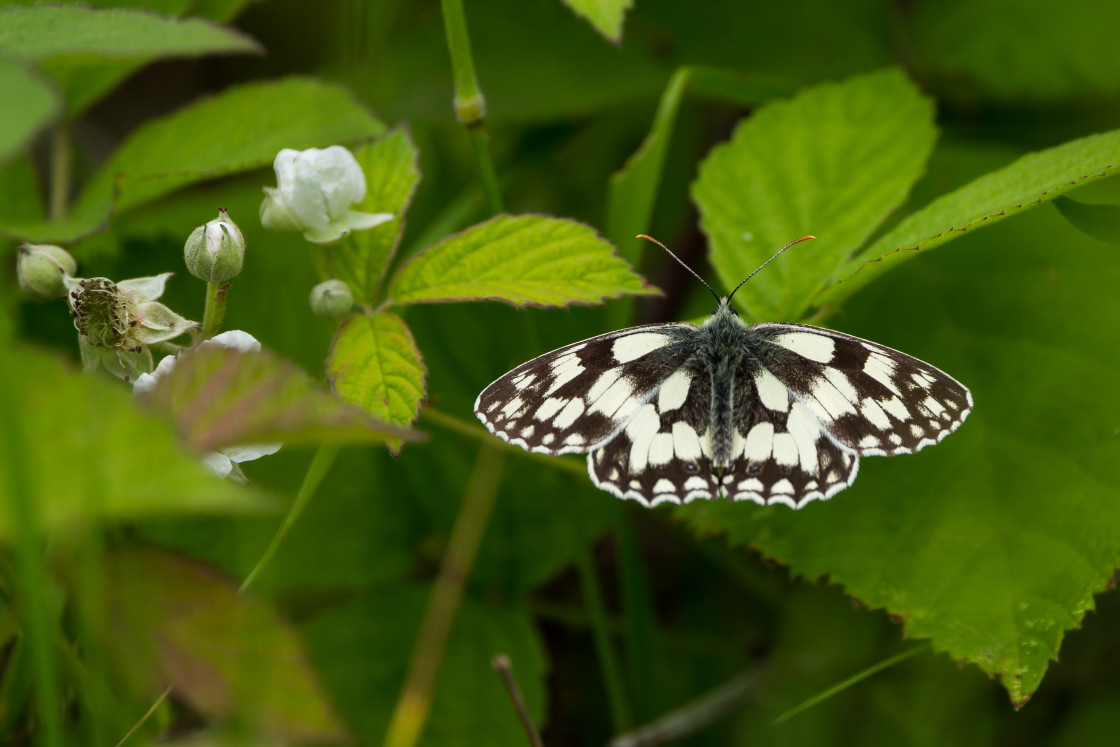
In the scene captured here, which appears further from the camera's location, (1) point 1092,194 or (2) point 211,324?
(1) point 1092,194

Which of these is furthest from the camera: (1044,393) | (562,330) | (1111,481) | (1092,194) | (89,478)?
(562,330)

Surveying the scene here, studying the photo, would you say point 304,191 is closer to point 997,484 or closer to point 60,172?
point 60,172

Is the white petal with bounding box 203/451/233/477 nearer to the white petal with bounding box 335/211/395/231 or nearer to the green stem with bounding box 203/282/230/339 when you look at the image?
the green stem with bounding box 203/282/230/339

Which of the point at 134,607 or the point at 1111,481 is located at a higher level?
the point at 134,607

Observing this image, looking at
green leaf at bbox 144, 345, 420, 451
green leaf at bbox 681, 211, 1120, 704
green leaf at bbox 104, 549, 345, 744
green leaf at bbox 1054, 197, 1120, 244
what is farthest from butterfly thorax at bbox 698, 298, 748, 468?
green leaf at bbox 104, 549, 345, 744

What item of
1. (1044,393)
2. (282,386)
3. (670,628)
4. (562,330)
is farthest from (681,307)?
(282,386)

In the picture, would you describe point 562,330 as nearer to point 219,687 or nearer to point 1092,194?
point 1092,194
